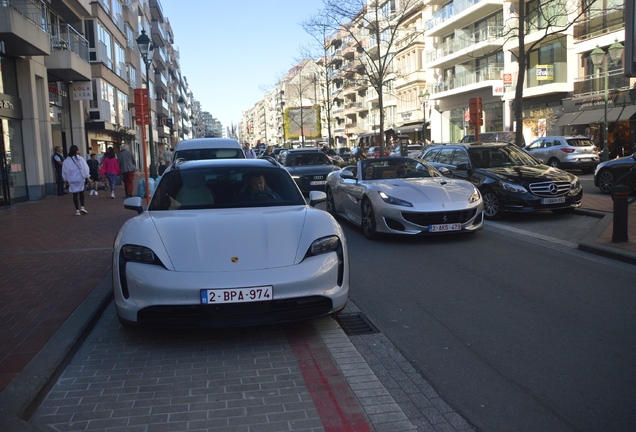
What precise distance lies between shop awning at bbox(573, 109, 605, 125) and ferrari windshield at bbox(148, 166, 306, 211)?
98.0 ft

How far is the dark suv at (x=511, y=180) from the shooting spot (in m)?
10.9

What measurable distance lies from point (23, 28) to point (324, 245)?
14701 mm

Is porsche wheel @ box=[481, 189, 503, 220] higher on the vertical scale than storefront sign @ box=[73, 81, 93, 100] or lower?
lower

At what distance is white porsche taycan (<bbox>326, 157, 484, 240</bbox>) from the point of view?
8.90 m

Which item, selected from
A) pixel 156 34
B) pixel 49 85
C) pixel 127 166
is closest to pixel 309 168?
pixel 127 166

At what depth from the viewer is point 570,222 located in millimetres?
10953

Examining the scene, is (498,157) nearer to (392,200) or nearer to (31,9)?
(392,200)

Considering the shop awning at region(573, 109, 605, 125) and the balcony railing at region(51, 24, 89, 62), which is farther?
the shop awning at region(573, 109, 605, 125)

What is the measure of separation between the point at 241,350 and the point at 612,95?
1275 inches

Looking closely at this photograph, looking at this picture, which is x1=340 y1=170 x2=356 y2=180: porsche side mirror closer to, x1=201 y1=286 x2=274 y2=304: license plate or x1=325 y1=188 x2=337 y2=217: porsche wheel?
x1=325 y1=188 x2=337 y2=217: porsche wheel

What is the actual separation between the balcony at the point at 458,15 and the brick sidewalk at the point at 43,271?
110 feet

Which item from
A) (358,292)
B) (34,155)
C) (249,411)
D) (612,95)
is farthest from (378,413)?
(612,95)

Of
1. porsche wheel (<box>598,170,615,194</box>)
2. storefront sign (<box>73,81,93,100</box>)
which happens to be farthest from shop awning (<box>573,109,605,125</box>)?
storefront sign (<box>73,81,93,100</box>)

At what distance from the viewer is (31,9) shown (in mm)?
16641
